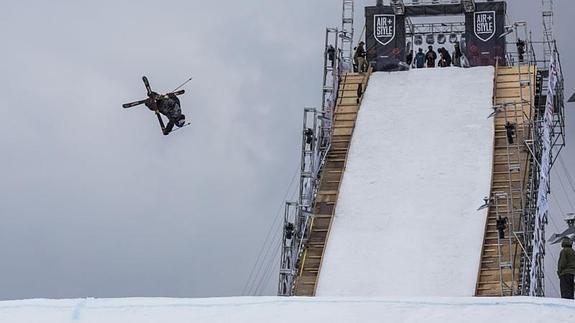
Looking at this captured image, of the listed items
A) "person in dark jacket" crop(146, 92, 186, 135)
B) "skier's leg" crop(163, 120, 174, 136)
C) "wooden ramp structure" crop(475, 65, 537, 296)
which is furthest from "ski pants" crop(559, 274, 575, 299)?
"skier's leg" crop(163, 120, 174, 136)

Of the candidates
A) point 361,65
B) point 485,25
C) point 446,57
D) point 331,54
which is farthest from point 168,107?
point 485,25

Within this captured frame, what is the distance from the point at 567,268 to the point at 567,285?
33cm

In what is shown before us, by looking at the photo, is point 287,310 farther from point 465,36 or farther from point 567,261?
point 465,36

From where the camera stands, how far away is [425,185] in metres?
27.1

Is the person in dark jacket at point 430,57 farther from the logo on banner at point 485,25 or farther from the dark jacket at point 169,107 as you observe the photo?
the dark jacket at point 169,107

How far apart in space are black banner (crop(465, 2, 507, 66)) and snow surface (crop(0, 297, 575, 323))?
73.2ft

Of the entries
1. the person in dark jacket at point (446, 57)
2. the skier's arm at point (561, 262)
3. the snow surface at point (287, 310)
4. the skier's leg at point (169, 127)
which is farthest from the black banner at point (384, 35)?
the snow surface at point (287, 310)

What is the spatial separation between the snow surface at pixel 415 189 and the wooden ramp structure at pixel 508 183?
8.9 inches

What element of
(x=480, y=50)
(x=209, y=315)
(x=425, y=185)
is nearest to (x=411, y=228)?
(x=425, y=185)

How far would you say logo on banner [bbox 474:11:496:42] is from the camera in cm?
3525

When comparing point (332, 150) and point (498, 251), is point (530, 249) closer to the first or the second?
point (498, 251)

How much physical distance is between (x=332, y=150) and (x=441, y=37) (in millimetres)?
9218

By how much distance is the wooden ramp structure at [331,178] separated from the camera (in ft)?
84.3

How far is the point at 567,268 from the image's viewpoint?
17.8 metres
